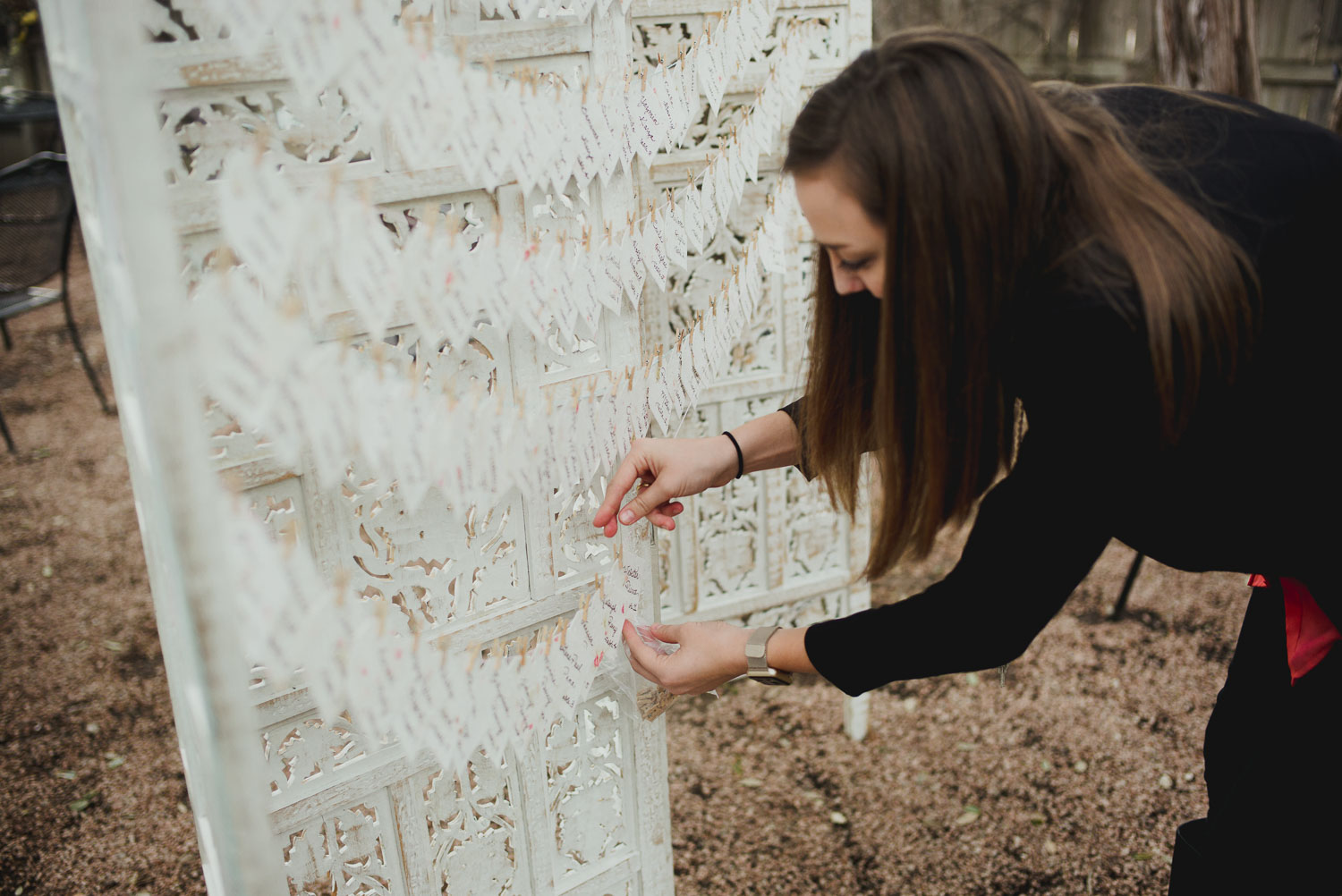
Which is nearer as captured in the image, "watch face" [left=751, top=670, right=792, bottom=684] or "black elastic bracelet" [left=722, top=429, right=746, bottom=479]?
"watch face" [left=751, top=670, right=792, bottom=684]

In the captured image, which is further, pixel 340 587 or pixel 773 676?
pixel 773 676

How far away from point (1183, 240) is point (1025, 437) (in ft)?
0.90

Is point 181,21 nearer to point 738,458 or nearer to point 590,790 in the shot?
point 738,458

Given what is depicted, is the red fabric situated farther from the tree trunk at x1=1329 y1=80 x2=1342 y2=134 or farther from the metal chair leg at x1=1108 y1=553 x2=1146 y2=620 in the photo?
the tree trunk at x1=1329 y1=80 x2=1342 y2=134

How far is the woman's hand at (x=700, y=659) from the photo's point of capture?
1.48 meters

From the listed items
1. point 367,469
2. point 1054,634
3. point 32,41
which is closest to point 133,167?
point 367,469

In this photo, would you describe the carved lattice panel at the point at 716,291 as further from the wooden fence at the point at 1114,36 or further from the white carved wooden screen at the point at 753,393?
the wooden fence at the point at 1114,36

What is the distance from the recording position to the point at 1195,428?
118 centimetres

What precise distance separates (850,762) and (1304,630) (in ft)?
5.41

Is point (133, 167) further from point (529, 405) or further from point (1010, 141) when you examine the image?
point (1010, 141)

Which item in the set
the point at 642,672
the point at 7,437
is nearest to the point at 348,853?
the point at 642,672

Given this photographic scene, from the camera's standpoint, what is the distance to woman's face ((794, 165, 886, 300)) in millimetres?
1151

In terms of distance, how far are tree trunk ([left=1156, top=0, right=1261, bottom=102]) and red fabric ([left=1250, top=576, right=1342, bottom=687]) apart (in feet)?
9.62

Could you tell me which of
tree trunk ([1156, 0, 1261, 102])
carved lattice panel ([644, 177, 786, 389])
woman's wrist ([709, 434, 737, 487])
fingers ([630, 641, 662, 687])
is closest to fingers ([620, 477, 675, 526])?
woman's wrist ([709, 434, 737, 487])
